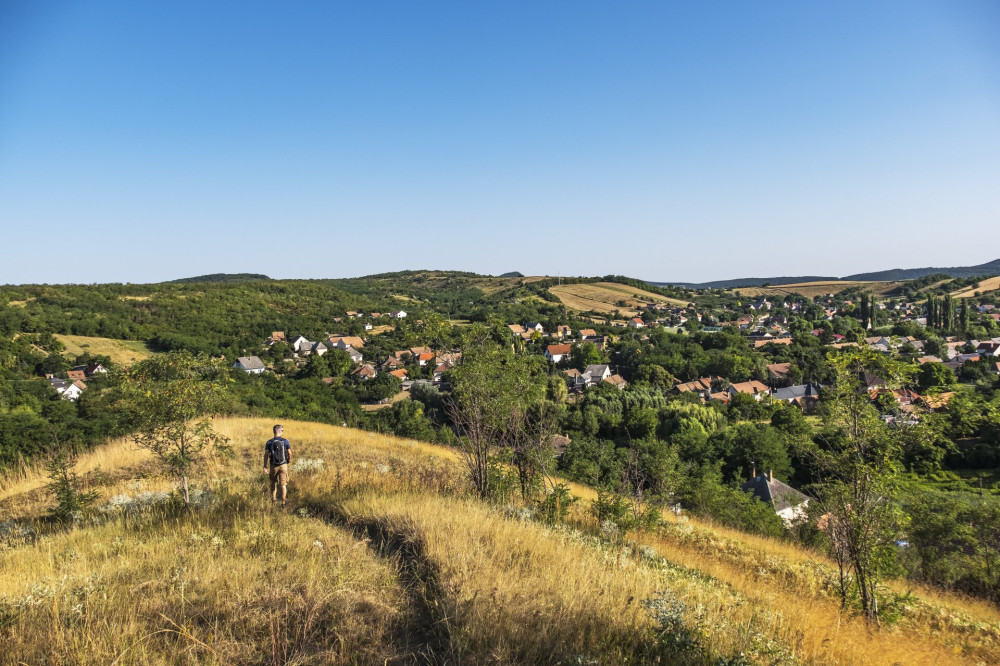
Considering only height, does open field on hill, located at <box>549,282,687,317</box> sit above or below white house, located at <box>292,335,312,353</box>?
above

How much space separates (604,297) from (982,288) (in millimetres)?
109667

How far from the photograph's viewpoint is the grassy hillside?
10.2 ft

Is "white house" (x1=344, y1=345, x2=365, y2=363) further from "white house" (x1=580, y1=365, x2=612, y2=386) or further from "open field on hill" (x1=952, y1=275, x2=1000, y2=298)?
"open field on hill" (x1=952, y1=275, x2=1000, y2=298)

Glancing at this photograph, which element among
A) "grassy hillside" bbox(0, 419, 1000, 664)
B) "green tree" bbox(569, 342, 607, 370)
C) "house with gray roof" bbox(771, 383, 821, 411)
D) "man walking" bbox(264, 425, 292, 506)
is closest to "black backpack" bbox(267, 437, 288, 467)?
"man walking" bbox(264, 425, 292, 506)

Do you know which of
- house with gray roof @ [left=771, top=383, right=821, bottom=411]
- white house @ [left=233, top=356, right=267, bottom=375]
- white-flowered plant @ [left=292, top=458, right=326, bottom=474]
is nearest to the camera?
white-flowered plant @ [left=292, top=458, right=326, bottom=474]

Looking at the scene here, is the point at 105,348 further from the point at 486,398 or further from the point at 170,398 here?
the point at 486,398

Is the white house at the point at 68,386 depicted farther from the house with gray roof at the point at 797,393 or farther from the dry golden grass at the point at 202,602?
the house with gray roof at the point at 797,393

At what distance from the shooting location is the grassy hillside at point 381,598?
10.2 ft

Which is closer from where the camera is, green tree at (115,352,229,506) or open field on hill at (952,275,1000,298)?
green tree at (115,352,229,506)

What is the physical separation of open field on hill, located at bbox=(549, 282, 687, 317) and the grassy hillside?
371 ft

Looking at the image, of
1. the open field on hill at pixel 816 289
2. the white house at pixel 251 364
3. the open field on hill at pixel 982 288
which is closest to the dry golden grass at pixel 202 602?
the white house at pixel 251 364

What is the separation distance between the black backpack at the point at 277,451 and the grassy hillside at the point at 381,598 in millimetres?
756

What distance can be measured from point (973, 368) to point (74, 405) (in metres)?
88.5

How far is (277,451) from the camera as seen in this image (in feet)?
24.2
